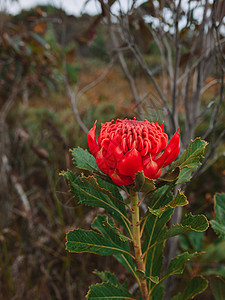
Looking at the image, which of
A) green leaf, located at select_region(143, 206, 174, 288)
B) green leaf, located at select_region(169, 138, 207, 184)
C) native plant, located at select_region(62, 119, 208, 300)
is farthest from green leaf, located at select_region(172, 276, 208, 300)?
green leaf, located at select_region(169, 138, 207, 184)

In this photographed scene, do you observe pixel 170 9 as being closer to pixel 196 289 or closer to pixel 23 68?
pixel 196 289

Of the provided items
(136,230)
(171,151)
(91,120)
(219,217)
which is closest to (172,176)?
(171,151)

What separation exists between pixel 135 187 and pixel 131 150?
0.09 metres

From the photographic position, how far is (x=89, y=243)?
670 millimetres

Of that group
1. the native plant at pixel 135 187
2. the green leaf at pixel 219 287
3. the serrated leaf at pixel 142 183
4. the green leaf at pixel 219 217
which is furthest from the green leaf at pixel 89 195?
the green leaf at pixel 219 287

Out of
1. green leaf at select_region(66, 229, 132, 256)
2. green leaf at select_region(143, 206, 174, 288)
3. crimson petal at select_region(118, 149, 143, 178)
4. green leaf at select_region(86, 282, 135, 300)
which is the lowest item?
green leaf at select_region(86, 282, 135, 300)

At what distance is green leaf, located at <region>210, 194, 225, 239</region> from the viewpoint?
0.76 meters

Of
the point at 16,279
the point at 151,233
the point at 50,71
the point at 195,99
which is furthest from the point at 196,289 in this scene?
the point at 50,71

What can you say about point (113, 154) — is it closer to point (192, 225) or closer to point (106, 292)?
point (192, 225)

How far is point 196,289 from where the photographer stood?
30.2 inches

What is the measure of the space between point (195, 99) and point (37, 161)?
1.94 meters

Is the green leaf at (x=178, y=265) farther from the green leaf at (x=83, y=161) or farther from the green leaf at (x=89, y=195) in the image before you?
the green leaf at (x=83, y=161)

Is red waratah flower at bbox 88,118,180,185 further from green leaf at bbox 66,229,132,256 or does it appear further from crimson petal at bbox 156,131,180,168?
green leaf at bbox 66,229,132,256

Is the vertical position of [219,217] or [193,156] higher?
[193,156]
